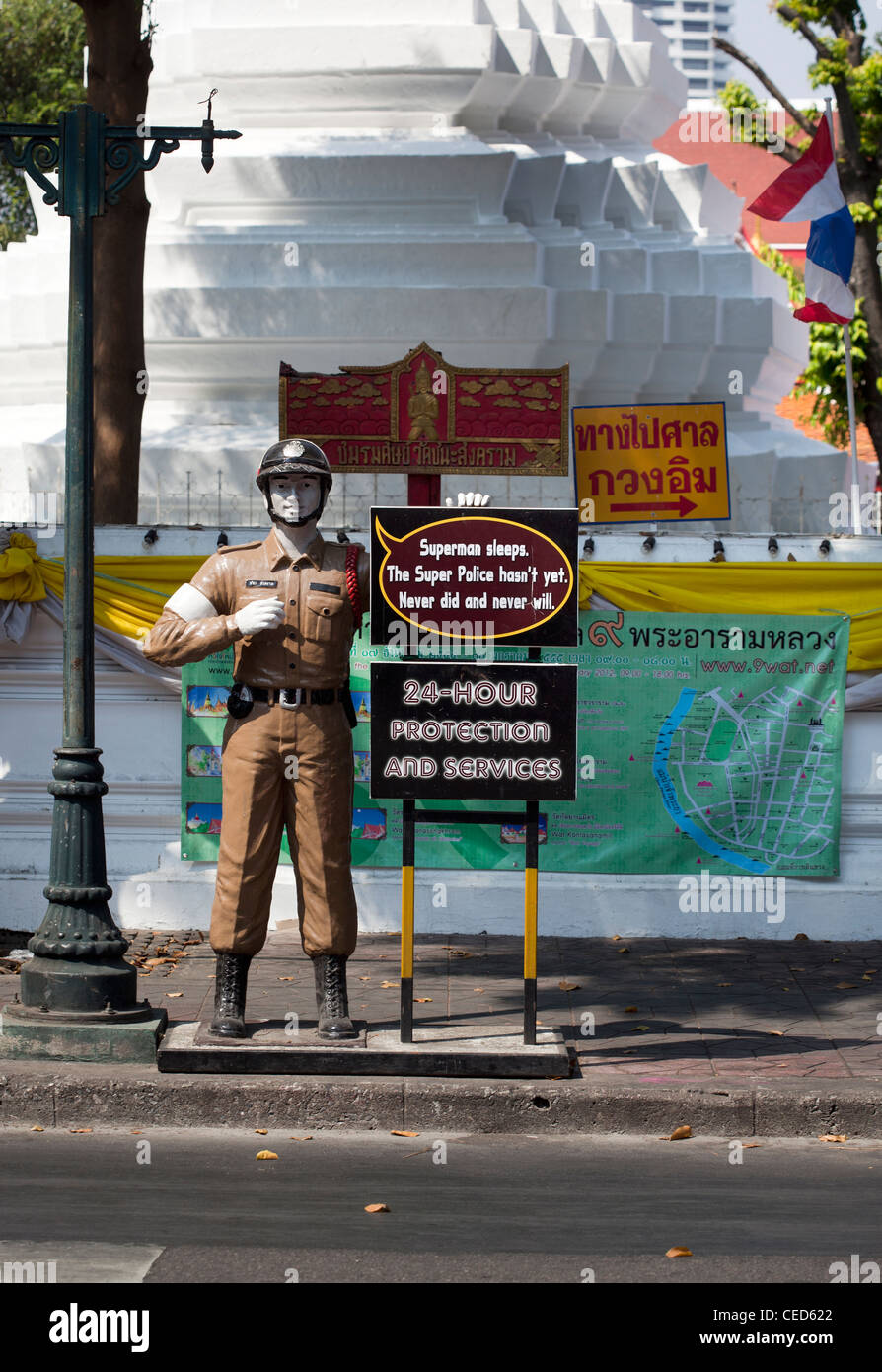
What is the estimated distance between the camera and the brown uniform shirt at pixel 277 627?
7031 millimetres

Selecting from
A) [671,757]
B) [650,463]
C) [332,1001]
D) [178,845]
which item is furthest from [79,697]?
[650,463]

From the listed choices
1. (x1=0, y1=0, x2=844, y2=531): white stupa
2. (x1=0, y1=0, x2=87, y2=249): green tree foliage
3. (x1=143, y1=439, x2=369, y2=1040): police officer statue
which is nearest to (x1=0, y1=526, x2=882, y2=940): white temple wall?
(x1=143, y1=439, x2=369, y2=1040): police officer statue

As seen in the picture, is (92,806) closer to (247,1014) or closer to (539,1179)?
(247,1014)

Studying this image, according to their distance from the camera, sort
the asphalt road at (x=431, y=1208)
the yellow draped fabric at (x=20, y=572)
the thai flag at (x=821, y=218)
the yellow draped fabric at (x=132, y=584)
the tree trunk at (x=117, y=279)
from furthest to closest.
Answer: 1. the tree trunk at (x=117, y=279)
2. the thai flag at (x=821, y=218)
3. the yellow draped fabric at (x=132, y=584)
4. the yellow draped fabric at (x=20, y=572)
5. the asphalt road at (x=431, y=1208)

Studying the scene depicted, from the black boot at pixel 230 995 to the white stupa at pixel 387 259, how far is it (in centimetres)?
706

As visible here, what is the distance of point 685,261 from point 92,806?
1242cm

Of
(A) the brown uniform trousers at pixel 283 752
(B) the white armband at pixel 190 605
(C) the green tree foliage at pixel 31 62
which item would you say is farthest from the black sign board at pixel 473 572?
(C) the green tree foliage at pixel 31 62

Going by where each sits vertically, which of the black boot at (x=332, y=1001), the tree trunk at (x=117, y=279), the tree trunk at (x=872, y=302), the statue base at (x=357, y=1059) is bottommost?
the statue base at (x=357, y=1059)

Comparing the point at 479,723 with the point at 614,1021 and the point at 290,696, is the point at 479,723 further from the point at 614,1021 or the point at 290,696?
the point at 614,1021

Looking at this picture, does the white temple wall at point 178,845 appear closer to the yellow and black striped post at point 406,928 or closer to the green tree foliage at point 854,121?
the yellow and black striped post at point 406,928

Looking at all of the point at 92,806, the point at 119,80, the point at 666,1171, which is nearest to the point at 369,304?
the point at 119,80

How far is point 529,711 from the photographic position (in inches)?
281

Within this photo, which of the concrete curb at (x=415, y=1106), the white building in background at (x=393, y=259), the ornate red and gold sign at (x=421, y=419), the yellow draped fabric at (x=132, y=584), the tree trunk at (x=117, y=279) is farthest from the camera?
the white building in background at (x=393, y=259)

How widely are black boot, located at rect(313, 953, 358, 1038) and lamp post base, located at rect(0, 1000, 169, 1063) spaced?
71cm
